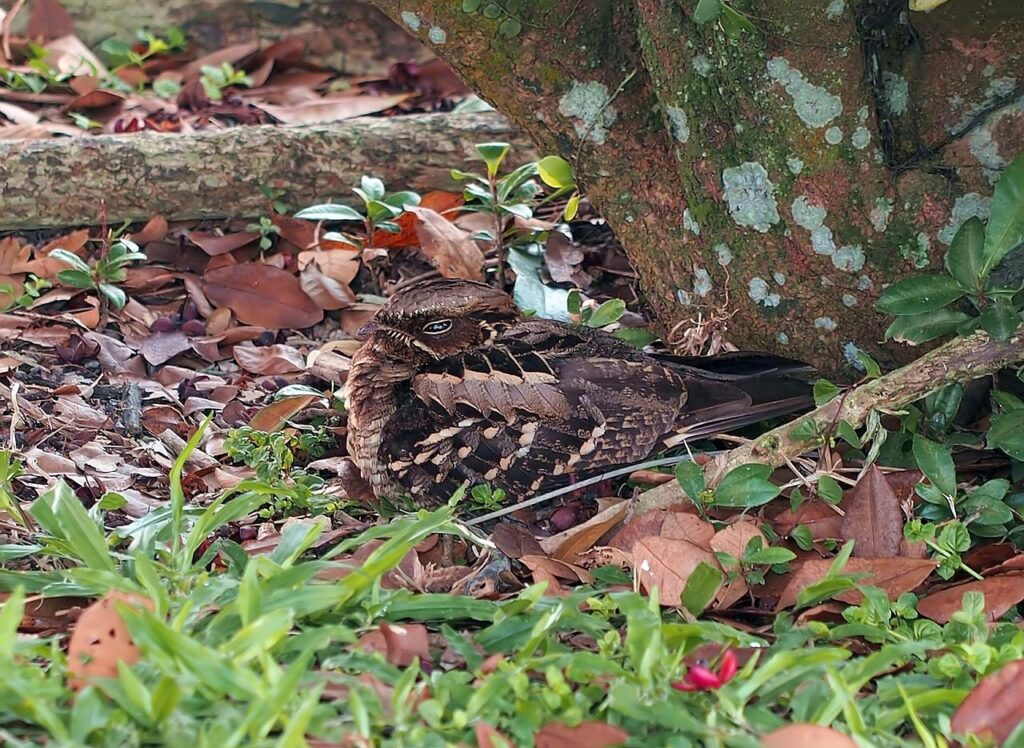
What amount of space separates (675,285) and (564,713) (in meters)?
1.75

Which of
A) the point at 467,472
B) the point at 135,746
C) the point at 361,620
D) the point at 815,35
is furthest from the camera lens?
the point at 467,472

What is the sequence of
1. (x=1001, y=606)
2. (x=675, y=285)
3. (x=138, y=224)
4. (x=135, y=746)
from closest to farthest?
(x=135, y=746)
(x=1001, y=606)
(x=675, y=285)
(x=138, y=224)

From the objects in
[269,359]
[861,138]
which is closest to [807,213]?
[861,138]

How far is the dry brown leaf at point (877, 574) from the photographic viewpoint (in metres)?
2.53

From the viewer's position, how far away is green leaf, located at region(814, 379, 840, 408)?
9.61 feet

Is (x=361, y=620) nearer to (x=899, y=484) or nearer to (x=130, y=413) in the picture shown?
(x=899, y=484)

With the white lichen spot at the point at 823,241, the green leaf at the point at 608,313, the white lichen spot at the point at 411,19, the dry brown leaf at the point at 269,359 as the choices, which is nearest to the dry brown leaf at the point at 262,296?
the dry brown leaf at the point at 269,359

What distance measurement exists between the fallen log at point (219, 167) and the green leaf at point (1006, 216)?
2.26 metres

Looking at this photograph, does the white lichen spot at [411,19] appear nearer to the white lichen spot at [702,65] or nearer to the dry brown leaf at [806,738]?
the white lichen spot at [702,65]

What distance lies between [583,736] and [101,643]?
0.80 m

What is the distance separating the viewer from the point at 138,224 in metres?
4.51

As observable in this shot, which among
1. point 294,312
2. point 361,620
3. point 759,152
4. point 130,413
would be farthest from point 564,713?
point 294,312

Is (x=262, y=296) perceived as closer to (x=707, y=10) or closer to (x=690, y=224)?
(x=690, y=224)

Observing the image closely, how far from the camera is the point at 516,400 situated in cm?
308
